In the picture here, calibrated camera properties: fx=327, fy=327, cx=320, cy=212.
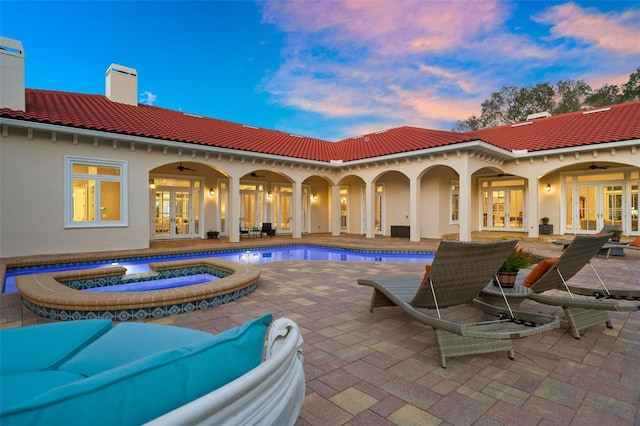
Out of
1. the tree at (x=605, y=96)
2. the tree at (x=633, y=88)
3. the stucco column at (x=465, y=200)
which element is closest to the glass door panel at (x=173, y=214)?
the stucco column at (x=465, y=200)

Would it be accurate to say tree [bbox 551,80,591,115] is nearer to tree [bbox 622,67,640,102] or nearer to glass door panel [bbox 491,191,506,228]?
tree [bbox 622,67,640,102]

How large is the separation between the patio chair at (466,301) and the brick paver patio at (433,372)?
0.16 meters

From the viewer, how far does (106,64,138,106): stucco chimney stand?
12703 mm

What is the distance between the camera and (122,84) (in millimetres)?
12961

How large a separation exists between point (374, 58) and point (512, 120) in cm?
1746

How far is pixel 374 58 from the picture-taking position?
17359 millimetres

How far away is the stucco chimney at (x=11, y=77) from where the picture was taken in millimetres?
8594

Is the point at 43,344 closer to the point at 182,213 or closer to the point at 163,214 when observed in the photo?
the point at 163,214

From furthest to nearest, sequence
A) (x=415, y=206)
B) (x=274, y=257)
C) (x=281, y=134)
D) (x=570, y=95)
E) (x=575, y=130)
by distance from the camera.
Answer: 1. (x=570, y=95)
2. (x=281, y=134)
3. (x=575, y=130)
4. (x=415, y=206)
5. (x=274, y=257)

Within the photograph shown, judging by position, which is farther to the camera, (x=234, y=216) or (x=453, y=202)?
(x=453, y=202)

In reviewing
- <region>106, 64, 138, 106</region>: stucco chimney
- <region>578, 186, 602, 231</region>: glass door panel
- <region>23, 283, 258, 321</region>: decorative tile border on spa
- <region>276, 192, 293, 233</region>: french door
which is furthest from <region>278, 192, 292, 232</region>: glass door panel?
<region>578, 186, 602, 231</region>: glass door panel

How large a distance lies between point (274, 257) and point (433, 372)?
8.33 metres

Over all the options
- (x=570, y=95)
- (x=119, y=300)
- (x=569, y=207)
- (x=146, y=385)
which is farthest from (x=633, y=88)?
(x=146, y=385)

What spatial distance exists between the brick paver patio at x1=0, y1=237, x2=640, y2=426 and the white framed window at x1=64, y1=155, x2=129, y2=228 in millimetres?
5371
